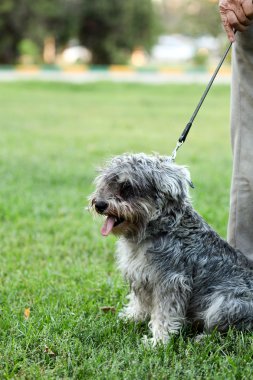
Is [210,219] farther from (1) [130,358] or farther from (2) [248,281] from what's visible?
(1) [130,358]

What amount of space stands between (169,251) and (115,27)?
3936 centimetres

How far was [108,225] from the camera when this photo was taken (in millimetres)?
3980

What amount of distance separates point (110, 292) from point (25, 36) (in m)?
37.8

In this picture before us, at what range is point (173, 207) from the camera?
161 inches

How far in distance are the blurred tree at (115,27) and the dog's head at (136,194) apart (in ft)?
123

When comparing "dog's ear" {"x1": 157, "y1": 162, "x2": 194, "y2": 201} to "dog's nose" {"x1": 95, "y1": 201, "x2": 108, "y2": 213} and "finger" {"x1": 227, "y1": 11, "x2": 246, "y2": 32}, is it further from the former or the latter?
"finger" {"x1": 227, "y1": 11, "x2": 246, "y2": 32}

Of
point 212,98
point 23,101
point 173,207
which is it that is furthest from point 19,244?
point 212,98

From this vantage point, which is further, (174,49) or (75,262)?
(174,49)

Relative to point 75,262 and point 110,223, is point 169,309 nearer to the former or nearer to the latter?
point 110,223

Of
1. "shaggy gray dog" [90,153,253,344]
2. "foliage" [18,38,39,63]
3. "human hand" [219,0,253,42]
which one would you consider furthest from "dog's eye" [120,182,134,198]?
"foliage" [18,38,39,63]

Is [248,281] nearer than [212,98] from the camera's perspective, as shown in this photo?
Yes

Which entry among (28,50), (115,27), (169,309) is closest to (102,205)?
(169,309)

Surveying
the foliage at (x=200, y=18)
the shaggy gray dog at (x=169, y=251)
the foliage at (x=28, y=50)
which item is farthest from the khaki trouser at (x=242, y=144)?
the foliage at (x=200, y=18)

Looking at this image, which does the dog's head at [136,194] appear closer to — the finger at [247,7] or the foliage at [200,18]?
the finger at [247,7]
